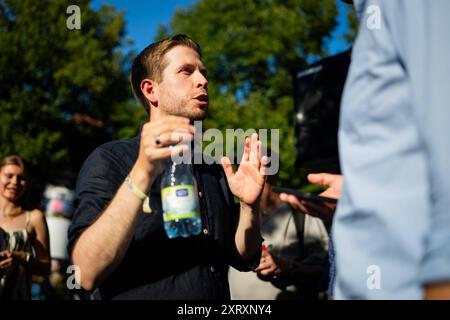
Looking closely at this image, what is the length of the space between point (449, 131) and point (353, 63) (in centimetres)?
28

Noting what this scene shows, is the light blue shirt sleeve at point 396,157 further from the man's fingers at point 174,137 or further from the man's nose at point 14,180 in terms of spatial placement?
the man's nose at point 14,180

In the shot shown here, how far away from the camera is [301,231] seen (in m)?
4.08

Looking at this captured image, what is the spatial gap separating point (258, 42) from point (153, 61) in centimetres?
1692

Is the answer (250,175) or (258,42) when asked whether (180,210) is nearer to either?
(250,175)

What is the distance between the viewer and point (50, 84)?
21.3m

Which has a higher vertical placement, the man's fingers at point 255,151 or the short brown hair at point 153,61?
the short brown hair at point 153,61

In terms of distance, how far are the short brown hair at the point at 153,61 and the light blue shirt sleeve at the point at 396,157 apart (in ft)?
4.87

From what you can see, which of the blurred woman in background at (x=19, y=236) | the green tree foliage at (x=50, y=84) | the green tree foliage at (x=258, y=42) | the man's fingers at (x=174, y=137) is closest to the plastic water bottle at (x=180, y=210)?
the man's fingers at (x=174, y=137)

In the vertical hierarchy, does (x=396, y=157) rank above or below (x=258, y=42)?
below

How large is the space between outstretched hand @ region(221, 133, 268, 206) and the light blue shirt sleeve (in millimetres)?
1251

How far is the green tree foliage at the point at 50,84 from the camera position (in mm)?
19594

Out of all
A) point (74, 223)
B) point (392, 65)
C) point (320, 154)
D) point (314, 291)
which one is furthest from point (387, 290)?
point (320, 154)

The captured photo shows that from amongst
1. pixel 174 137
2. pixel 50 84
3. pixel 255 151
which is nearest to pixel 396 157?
pixel 174 137

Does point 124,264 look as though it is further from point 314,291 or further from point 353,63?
point 314,291
